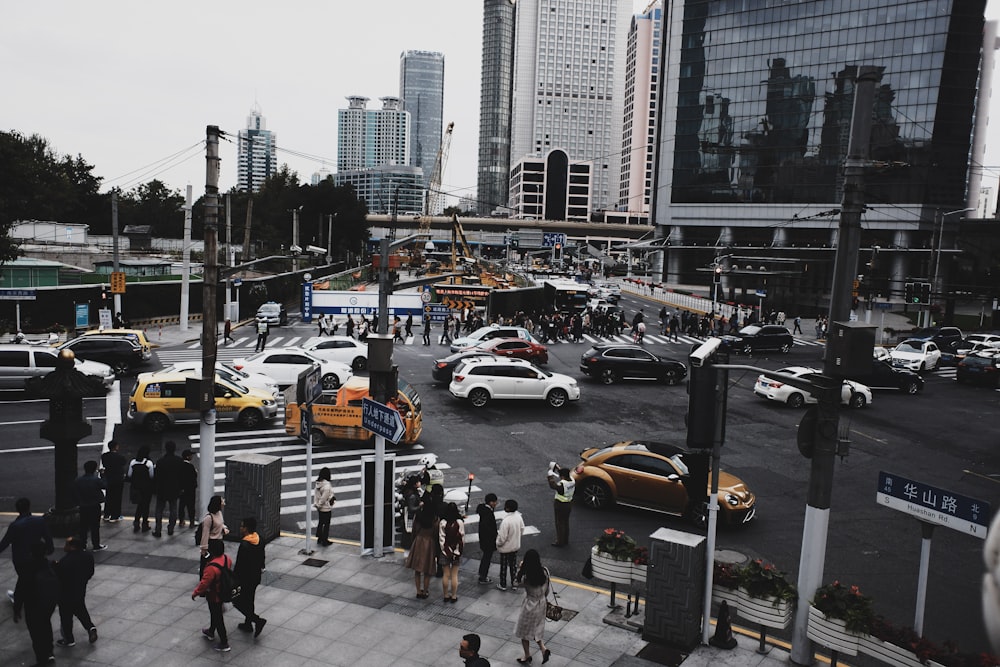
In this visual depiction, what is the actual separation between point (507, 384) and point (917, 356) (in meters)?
23.7

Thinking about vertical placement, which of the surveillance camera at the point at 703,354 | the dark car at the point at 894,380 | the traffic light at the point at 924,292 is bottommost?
the dark car at the point at 894,380

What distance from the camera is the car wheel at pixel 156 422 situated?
20.6 m

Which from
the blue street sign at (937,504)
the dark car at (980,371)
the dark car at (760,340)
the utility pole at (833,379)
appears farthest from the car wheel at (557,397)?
the dark car at (980,371)

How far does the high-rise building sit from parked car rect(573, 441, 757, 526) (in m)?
58.5

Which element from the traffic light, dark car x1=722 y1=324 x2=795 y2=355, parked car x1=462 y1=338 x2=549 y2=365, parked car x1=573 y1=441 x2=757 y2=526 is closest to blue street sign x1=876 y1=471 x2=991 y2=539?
parked car x1=573 y1=441 x2=757 y2=526

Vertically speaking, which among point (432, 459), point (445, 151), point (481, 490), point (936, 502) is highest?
point (445, 151)

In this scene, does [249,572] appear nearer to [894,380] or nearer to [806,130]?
[894,380]

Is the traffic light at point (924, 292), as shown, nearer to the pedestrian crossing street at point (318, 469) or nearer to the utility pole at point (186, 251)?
the pedestrian crossing street at point (318, 469)

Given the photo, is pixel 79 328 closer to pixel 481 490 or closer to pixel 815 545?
pixel 481 490

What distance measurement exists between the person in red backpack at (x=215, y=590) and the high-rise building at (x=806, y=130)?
6670 cm

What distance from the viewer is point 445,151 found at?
546 ft

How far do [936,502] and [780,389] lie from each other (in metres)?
18.7

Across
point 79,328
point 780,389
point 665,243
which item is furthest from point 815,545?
point 665,243

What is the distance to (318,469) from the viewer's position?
1750cm
